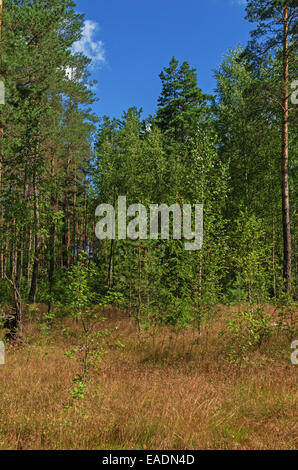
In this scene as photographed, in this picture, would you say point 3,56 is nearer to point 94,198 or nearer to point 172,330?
point 172,330

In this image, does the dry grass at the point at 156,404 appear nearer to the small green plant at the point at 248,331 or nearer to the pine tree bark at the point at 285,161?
the small green plant at the point at 248,331

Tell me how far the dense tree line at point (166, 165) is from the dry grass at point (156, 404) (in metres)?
1.68

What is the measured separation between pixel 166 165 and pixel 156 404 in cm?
1740

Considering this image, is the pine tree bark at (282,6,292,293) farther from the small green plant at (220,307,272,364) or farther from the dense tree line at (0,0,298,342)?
the small green plant at (220,307,272,364)

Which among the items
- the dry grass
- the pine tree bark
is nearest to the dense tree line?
the pine tree bark

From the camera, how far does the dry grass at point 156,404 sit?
13.6 feet

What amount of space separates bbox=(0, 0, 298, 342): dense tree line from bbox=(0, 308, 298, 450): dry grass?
1.68 m

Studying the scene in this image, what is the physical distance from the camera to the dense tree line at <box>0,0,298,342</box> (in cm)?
1030

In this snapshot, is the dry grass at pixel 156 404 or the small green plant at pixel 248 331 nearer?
the dry grass at pixel 156 404

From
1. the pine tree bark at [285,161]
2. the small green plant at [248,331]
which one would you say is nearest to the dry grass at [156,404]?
the small green plant at [248,331]

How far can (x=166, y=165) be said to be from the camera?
814 inches
